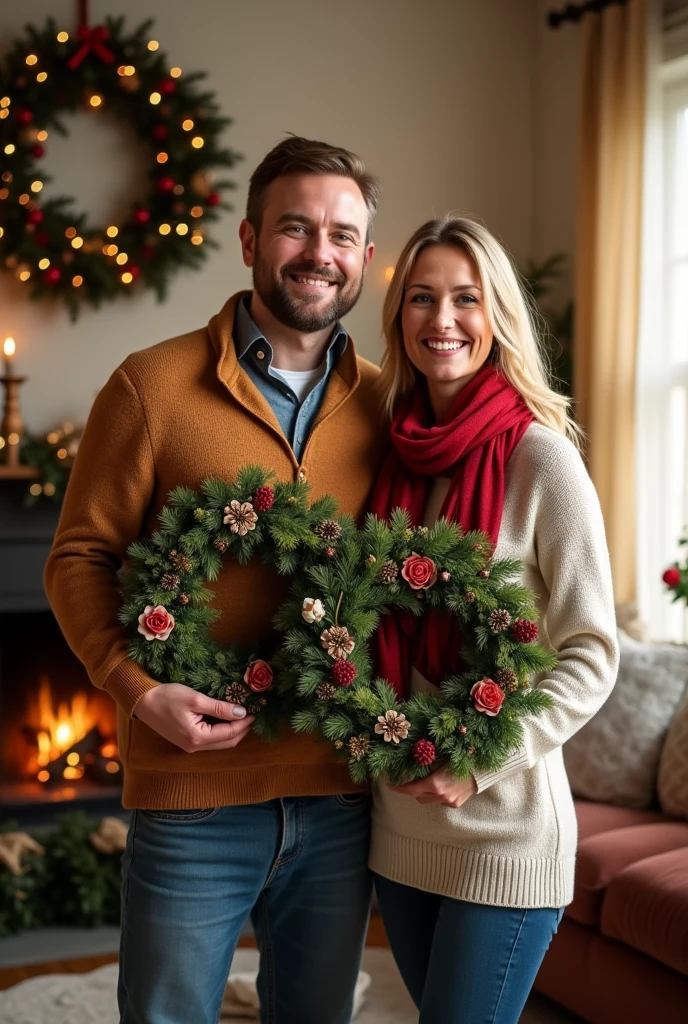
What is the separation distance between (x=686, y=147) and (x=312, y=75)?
1.49m

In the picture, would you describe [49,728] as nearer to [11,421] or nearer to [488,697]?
[11,421]

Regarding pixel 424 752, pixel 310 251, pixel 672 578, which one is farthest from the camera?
pixel 672 578

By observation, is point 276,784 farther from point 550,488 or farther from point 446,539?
point 550,488

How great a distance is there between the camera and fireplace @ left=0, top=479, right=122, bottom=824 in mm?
4152

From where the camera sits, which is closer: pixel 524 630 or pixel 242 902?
pixel 524 630

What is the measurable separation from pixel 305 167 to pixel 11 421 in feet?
7.54

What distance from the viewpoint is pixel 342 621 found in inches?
65.6

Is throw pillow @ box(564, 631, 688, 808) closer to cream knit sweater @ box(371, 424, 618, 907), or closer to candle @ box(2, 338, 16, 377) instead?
cream knit sweater @ box(371, 424, 618, 907)

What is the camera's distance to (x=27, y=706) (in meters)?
4.31

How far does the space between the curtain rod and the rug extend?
136 inches

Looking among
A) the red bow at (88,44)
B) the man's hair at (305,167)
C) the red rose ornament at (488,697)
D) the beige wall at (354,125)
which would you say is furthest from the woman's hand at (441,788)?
the red bow at (88,44)

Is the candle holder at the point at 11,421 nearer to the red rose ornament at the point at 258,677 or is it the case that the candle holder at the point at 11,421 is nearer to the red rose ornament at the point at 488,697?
the red rose ornament at the point at 258,677

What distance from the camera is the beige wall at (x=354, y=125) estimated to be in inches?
164

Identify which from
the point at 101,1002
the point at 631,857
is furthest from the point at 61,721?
the point at 631,857
